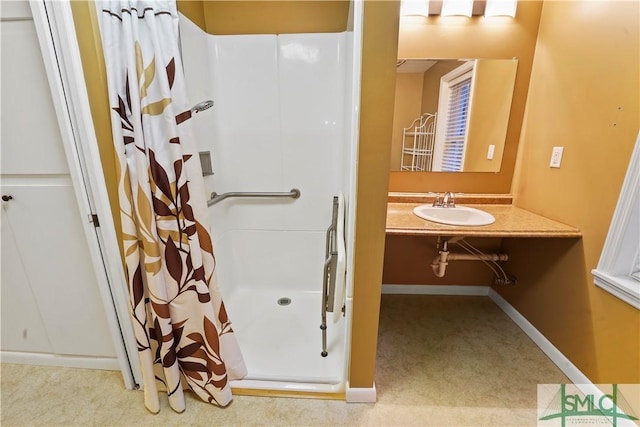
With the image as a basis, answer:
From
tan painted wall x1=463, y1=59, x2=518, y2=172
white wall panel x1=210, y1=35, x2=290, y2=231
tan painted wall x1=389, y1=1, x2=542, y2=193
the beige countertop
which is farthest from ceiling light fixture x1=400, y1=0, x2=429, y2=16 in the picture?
the beige countertop

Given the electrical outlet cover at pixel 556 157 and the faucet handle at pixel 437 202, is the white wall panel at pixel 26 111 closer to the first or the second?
the faucet handle at pixel 437 202

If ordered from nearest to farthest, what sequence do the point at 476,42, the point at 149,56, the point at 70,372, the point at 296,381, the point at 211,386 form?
the point at 149,56, the point at 211,386, the point at 296,381, the point at 70,372, the point at 476,42

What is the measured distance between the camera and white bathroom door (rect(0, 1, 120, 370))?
1062mm

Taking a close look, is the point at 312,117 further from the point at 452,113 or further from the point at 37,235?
the point at 37,235

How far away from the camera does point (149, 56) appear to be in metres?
0.98

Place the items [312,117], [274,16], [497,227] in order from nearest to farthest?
[497,227]
[274,16]
[312,117]

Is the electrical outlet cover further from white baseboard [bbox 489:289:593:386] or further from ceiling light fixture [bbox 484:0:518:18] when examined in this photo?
white baseboard [bbox 489:289:593:386]

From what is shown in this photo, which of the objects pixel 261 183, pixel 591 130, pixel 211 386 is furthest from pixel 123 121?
pixel 591 130

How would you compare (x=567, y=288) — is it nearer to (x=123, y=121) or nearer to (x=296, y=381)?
(x=296, y=381)

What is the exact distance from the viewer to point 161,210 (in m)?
1.06

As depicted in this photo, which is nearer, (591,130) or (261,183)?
(591,130)

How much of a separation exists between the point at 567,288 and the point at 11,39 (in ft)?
9.13

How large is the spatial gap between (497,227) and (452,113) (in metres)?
0.81

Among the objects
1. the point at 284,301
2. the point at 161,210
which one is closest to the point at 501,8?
the point at 161,210
